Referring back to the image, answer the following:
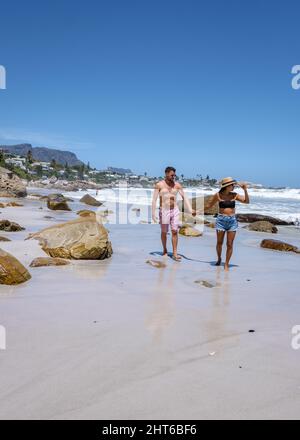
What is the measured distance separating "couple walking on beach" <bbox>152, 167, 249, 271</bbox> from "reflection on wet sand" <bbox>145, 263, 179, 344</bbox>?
135cm

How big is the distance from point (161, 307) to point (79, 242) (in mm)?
2910

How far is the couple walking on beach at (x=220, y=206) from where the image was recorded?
663 centimetres

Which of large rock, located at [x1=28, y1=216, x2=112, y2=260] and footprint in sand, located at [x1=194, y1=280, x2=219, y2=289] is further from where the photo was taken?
large rock, located at [x1=28, y1=216, x2=112, y2=260]

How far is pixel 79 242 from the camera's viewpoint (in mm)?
6672

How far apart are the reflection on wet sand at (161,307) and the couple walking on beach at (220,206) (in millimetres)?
1353

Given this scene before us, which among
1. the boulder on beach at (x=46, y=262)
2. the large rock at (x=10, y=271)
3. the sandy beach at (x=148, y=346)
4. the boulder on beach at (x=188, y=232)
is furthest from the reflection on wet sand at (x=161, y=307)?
the boulder on beach at (x=188, y=232)

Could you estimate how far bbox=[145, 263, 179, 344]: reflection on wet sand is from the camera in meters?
3.45

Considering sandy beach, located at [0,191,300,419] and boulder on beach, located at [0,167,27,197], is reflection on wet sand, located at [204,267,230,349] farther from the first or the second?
boulder on beach, located at [0,167,27,197]

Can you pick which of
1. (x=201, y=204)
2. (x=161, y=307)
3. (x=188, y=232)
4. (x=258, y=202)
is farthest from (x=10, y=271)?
(x=258, y=202)

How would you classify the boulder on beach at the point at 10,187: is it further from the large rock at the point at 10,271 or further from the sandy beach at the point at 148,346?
the large rock at the point at 10,271

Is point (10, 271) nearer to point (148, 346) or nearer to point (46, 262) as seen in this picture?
point (46, 262)

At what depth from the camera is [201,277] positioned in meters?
5.76

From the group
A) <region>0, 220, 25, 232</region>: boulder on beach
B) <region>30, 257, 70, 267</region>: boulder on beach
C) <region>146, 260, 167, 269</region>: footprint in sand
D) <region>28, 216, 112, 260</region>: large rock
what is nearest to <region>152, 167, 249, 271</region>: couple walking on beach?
<region>146, 260, 167, 269</region>: footprint in sand

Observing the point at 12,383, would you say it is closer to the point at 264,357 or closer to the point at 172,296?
the point at 264,357
